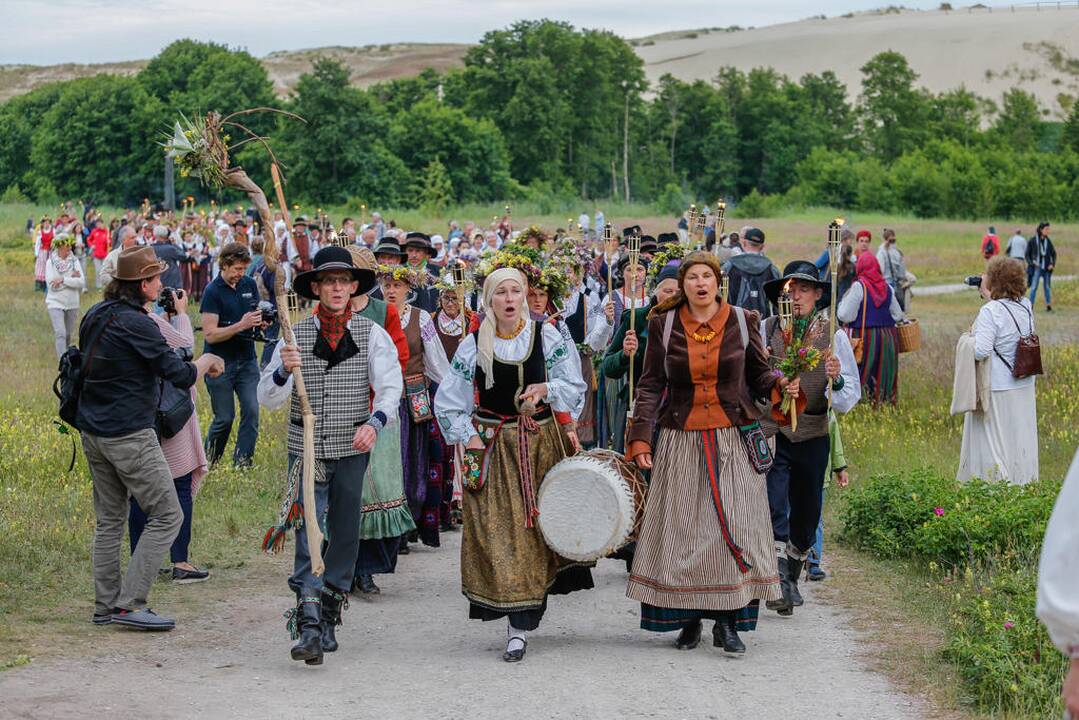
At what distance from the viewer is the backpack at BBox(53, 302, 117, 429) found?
7.58m

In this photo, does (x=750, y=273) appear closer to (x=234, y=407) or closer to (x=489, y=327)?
(x=234, y=407)

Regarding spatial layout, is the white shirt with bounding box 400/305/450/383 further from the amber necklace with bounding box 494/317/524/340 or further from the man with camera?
the amber necklace with bounding box 494/317/524/340

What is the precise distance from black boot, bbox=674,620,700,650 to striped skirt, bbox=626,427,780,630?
0.41 ft

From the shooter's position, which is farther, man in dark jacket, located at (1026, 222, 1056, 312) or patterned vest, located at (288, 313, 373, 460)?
man in dark jacket, located at (1026, 222, 1056, 312)

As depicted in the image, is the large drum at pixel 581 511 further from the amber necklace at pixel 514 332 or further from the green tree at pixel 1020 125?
the green tree at pixel 1020 125

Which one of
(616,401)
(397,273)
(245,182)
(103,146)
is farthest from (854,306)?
(103,146)

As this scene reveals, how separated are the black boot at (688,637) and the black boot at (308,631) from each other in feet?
6.17

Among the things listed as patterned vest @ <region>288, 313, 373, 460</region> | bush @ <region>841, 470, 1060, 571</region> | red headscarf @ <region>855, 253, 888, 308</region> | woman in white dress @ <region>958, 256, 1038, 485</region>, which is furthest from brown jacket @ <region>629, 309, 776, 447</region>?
red headscarf @ <region>855, 253, 888, 308</region>

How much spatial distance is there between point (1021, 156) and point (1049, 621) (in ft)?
314

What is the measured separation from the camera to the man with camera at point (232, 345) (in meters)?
11.2

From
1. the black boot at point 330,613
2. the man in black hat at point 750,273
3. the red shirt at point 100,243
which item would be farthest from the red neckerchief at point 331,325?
the red shirt at point 100,243

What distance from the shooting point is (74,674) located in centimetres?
697

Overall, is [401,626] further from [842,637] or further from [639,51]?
[639,51]

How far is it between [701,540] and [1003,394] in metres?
4.27
